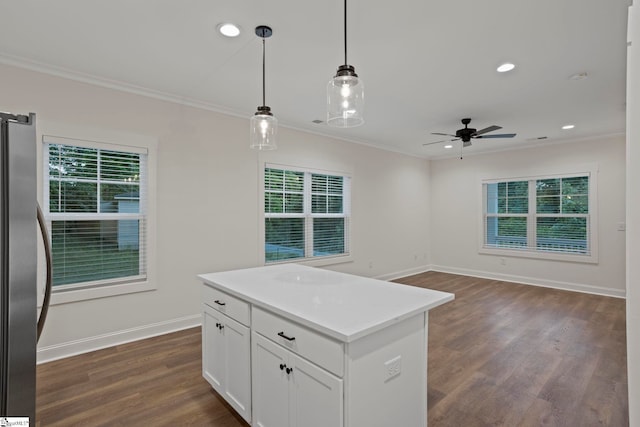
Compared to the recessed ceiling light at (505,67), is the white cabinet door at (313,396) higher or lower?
lower

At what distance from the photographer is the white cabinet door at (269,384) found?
159 centimetres

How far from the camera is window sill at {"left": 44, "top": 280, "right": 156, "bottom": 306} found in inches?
114

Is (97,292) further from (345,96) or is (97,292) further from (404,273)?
(404,273)

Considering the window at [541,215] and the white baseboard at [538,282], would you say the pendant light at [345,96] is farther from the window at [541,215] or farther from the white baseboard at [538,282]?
the white baseboard at [538,282]

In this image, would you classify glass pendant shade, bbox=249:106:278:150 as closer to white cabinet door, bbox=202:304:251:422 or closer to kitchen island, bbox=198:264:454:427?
kitchen island, bbox=198:264:454:427

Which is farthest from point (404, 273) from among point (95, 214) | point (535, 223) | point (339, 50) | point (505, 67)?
point (95, 214)

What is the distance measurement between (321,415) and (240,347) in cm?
72

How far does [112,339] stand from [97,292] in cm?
50

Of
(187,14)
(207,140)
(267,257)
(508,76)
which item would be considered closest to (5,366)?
(187,14)

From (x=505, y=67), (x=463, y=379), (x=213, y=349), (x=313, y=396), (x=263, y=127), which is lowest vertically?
(x=463, y=379)

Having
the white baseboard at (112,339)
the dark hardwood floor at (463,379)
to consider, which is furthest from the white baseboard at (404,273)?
the white baseboard at (112,339)

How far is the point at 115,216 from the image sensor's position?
324cm

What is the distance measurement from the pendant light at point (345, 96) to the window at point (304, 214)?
275 centimetres

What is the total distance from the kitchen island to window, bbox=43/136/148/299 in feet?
5.60
